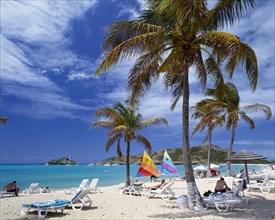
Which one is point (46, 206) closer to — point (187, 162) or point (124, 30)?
point (187, 162)

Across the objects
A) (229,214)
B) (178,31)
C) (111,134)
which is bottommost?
(229,214)

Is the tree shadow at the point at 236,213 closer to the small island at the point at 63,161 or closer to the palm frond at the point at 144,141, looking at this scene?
the palm frond at the point at 144,141

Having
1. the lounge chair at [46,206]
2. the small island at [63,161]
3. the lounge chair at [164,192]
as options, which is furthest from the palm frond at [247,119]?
the small island at [63,161]

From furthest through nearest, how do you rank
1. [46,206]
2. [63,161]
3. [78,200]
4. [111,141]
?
1. [63,161]
2. [111,141]
3. [78,200]
4. [46,206]

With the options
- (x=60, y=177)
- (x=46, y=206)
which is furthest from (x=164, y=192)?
(x=60, y=177)

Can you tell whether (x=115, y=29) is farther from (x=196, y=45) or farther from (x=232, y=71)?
(x=232, y=71)

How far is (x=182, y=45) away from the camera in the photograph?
9.45 m

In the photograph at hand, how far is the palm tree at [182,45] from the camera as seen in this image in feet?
29.1

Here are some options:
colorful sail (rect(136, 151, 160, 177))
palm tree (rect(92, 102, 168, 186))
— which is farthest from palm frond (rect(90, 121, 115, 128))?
colorful sail (rect(136, 151, 160, 177))

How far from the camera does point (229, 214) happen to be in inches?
339

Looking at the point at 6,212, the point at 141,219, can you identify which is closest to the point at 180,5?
the point at 141,219

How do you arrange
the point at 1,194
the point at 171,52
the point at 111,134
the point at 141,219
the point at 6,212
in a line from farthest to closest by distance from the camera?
the point at 111,134 → the point at 1,194 → the point at 6,212 → the point at 171,52 → the point at 141,219

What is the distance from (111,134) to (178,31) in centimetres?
908

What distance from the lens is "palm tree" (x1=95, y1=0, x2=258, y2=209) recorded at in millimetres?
8867
